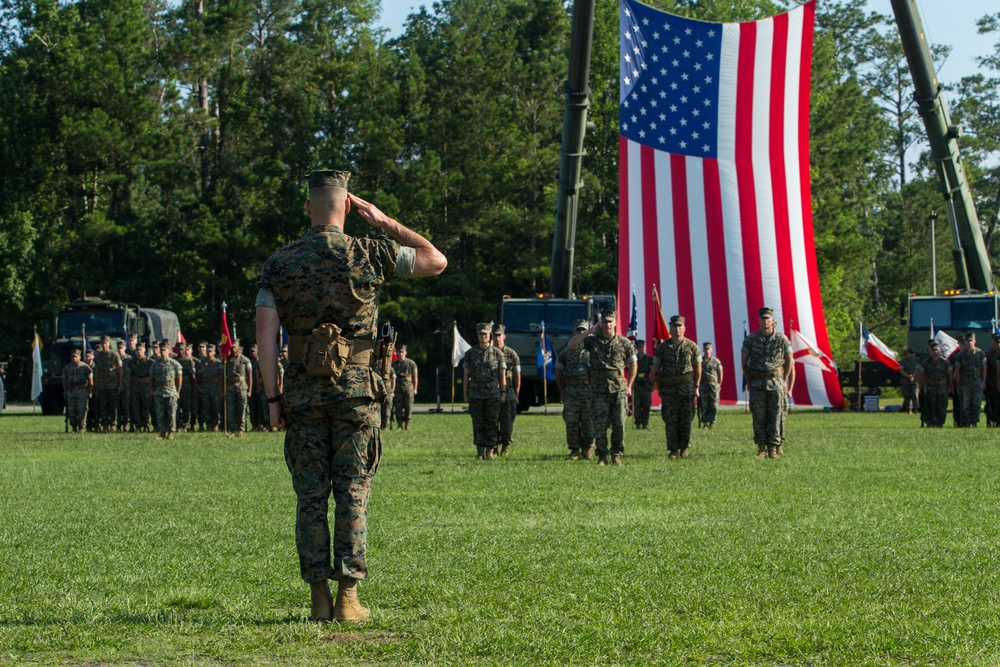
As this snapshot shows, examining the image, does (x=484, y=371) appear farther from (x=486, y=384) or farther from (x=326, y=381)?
(x=326, y=381)

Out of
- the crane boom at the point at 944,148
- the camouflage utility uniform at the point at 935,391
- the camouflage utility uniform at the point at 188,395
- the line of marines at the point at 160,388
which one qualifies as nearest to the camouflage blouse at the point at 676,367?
the camouflage utility uniform at the point at 935,391

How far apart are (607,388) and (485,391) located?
6.64 ft

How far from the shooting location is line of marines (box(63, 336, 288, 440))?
26.3 meters

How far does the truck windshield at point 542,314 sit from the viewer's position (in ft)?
116

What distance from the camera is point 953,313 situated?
3469 centimetres

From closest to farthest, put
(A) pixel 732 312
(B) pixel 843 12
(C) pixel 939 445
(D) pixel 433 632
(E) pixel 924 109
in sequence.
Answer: (D) pixel 433 632 < (C) pixel 939 445 < (A) pixel 732 312 < (E) pixel 924 109 < (B) pixel 843 12

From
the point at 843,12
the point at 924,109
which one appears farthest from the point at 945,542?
the point at 843,12

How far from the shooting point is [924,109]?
3481cm

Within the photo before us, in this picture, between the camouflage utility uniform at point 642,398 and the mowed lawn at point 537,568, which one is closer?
the mowed lawn at point 537,568

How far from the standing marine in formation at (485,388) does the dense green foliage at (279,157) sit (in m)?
33.1

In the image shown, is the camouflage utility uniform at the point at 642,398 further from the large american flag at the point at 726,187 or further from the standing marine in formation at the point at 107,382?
the standing marine in formation at the point at 107,382

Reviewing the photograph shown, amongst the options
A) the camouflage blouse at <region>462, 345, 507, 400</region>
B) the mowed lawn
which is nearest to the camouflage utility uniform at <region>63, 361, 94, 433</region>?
→ the mowed lawn

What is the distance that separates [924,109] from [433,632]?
103 feet

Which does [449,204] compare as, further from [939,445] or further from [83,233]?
[939,445]
